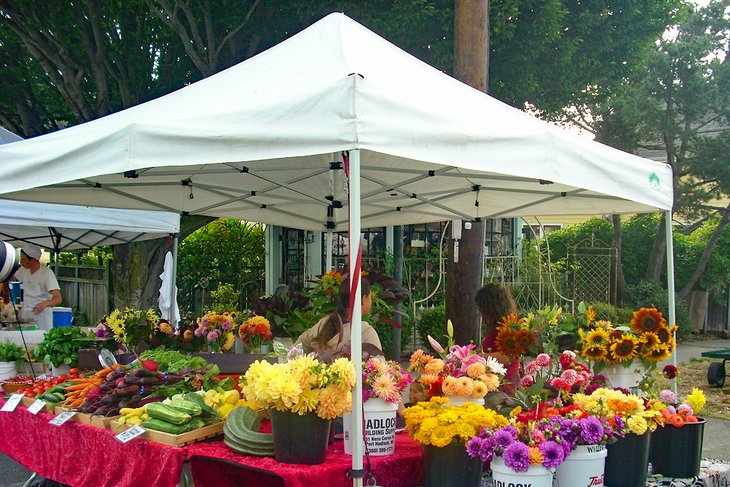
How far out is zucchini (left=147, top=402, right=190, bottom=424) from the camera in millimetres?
3398

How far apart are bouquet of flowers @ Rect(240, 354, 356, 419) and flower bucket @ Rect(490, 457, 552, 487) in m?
0.65

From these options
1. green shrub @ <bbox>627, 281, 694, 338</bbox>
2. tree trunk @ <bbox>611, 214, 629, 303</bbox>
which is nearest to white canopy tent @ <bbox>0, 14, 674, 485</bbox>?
green shrub @ <bbox>627, 281, 694, 338</bbox>

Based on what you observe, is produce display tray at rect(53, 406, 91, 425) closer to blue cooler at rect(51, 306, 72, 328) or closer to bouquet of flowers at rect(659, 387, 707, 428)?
bouquet of flowers at rect(659, 387, 707, 428)

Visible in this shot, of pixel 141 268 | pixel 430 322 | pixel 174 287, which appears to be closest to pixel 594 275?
pixel 430 322

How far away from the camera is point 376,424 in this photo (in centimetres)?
324

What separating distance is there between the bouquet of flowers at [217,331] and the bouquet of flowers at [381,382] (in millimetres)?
2287

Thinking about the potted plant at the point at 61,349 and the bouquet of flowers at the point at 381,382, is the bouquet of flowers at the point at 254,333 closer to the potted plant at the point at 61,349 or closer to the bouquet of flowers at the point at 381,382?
the potted plant at the point at 61,349

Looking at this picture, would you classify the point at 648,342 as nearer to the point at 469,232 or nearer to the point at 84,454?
the point at 469,232

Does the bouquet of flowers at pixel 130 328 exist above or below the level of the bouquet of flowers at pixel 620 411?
above

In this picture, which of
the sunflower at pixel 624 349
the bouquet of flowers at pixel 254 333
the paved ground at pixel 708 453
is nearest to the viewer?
the sunflower at pixel 624 349

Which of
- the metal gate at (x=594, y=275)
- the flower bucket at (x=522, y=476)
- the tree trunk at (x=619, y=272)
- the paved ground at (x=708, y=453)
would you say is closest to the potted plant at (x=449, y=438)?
the flower bucket at (x=522, y=476)

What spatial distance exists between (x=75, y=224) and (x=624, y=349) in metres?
6.99

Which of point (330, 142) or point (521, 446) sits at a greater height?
point (330, 142)

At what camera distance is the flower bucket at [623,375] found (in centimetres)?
403
